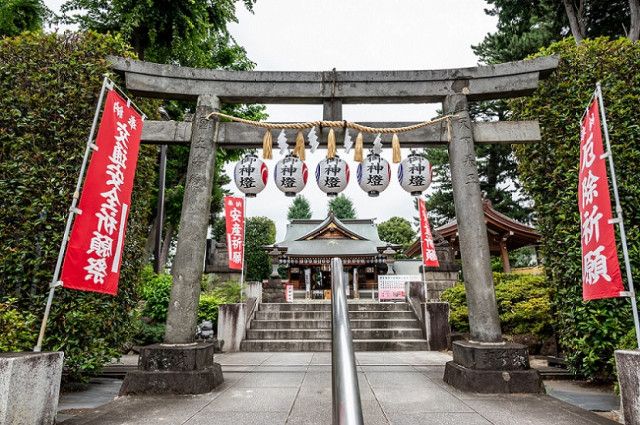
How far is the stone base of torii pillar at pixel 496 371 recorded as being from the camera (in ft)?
14.7

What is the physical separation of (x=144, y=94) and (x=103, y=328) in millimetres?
3765

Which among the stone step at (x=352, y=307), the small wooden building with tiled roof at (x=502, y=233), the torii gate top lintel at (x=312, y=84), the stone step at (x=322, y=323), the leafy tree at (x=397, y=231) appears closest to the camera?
the torii gate top lintel at (x=312, y=84)

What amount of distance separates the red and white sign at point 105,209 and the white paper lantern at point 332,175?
9.26ft

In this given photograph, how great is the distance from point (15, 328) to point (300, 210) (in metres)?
54.9

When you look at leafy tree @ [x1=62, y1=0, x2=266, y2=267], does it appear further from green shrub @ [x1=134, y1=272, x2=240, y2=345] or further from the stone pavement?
the stone pavement

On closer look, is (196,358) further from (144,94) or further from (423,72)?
(423,72)

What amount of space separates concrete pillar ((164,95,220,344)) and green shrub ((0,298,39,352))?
1.64 metres

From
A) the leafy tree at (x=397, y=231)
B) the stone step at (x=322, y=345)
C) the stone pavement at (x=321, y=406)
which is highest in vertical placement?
the leafy tree at (x=397, y=231)

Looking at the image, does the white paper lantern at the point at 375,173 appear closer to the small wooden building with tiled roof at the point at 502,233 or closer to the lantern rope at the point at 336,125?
the lantern rope at the point at 336,125

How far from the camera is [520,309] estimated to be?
361 inches

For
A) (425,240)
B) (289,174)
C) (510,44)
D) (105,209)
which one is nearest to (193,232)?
(105,209)

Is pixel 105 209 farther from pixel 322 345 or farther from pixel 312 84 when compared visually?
pixel 322 345

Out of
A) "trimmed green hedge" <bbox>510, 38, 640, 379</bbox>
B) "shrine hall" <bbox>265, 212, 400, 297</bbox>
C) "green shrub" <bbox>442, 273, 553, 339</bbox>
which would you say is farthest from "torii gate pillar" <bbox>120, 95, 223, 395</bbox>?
"shrine hall" <bbox>265, 212, 400, 297</bbox>

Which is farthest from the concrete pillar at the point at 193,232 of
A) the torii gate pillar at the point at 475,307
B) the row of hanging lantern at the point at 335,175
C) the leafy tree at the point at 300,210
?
the leafy tree at the point at 300,210
